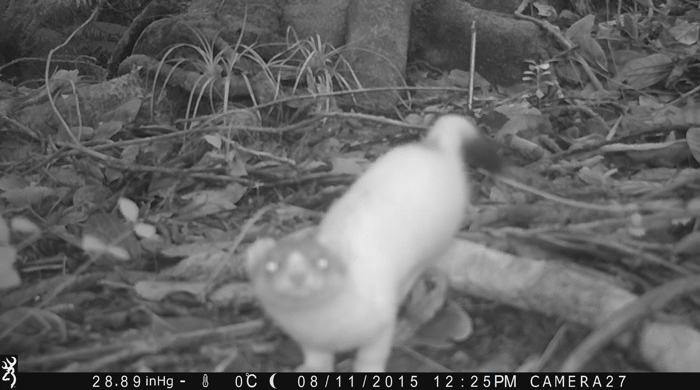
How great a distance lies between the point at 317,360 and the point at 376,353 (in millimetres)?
74

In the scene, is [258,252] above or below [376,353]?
above

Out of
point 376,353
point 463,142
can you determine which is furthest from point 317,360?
point 463,142

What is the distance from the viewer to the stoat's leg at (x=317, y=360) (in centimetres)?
81

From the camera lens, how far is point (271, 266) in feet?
2.50

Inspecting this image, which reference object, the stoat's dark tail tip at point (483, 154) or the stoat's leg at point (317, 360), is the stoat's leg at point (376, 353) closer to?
the stoat's leg at point (317, 360)

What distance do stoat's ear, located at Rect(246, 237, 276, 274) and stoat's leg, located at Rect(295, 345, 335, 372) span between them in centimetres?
12

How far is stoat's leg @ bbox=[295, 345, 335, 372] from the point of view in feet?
2.66

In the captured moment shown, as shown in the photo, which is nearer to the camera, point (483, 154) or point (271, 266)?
point (271, 266)

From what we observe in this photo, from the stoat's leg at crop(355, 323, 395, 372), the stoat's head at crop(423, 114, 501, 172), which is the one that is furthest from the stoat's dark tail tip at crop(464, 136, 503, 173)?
the stoat's leg at crop(355, 323, 395, 372)

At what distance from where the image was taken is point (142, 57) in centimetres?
135

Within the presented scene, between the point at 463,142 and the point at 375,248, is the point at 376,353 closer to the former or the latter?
the point at 375,248
